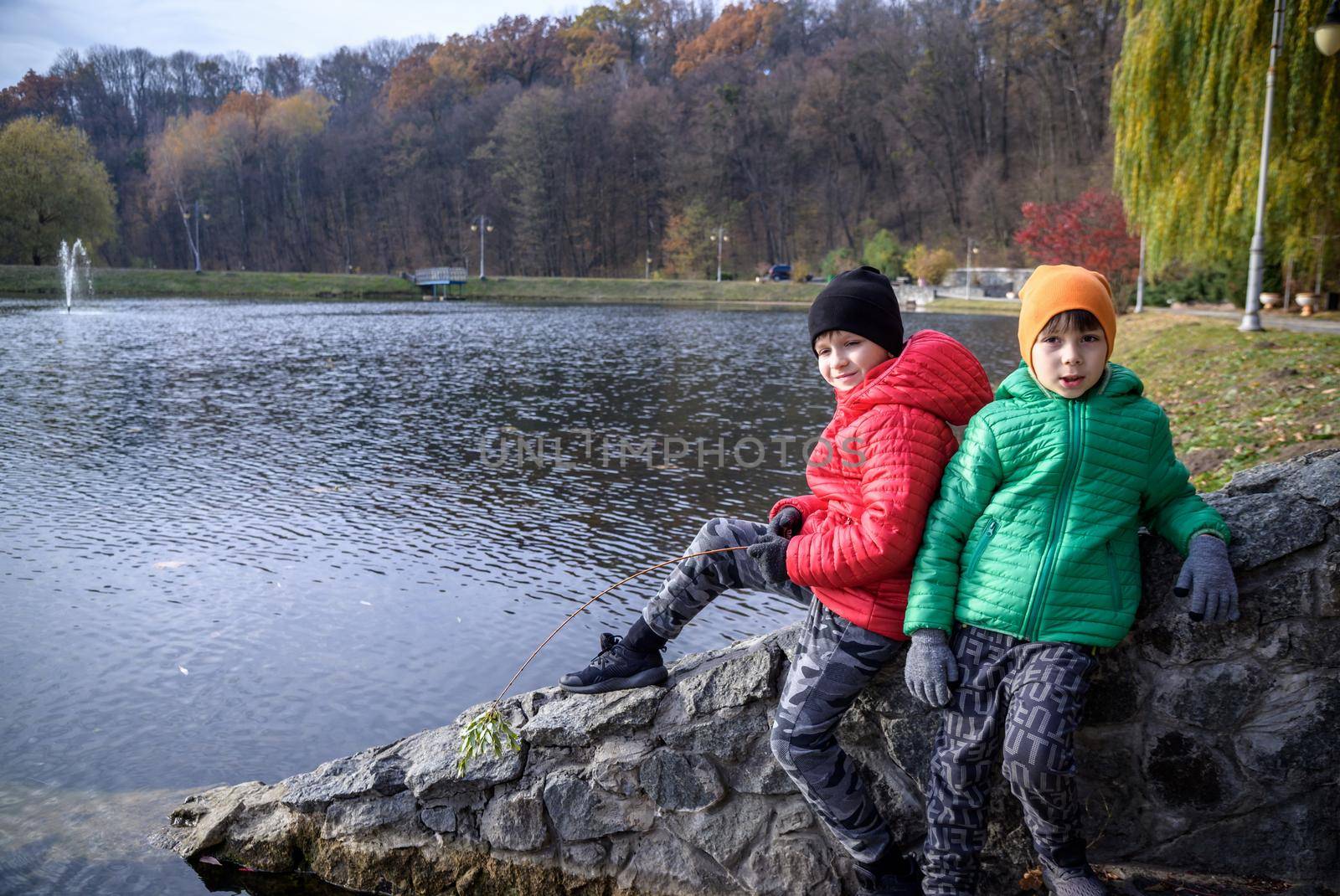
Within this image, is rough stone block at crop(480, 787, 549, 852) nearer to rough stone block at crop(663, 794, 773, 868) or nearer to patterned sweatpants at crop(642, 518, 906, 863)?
rough stone block at crop(663, 794, 773, 868)

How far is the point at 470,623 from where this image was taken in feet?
19.7

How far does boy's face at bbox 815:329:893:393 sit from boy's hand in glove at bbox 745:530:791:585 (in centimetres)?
49

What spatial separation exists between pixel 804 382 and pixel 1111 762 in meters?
15.1

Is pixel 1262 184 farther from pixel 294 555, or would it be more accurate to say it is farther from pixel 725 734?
pixel 725 734

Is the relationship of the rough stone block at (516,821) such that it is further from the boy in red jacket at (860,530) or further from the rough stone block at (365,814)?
the boy in red jacket at (860,530)

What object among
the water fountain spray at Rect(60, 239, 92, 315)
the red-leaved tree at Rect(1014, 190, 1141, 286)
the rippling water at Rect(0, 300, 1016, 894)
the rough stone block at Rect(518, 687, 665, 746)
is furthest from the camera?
the water fountain spray at Rect(60, 239, 92, 315)

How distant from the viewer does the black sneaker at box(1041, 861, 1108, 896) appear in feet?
8.06

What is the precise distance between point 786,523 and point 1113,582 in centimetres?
95

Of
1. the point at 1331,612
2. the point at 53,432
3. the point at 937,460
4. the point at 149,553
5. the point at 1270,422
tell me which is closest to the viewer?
the point at 1331,612

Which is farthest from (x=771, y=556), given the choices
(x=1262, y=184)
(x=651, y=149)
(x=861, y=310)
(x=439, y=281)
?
(x=651, y=149)

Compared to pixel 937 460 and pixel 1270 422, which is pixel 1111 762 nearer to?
pixel 937 460

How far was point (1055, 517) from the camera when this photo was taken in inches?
96.8

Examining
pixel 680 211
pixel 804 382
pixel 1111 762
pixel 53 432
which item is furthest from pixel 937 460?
pixel 680 211

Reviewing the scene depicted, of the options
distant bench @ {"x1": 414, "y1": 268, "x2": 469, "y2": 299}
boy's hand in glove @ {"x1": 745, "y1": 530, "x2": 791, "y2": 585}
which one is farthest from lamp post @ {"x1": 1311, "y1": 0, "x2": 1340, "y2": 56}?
distant bench @ {"x1": 414, "y1": 268, "x2": 469, "y2": 299}
